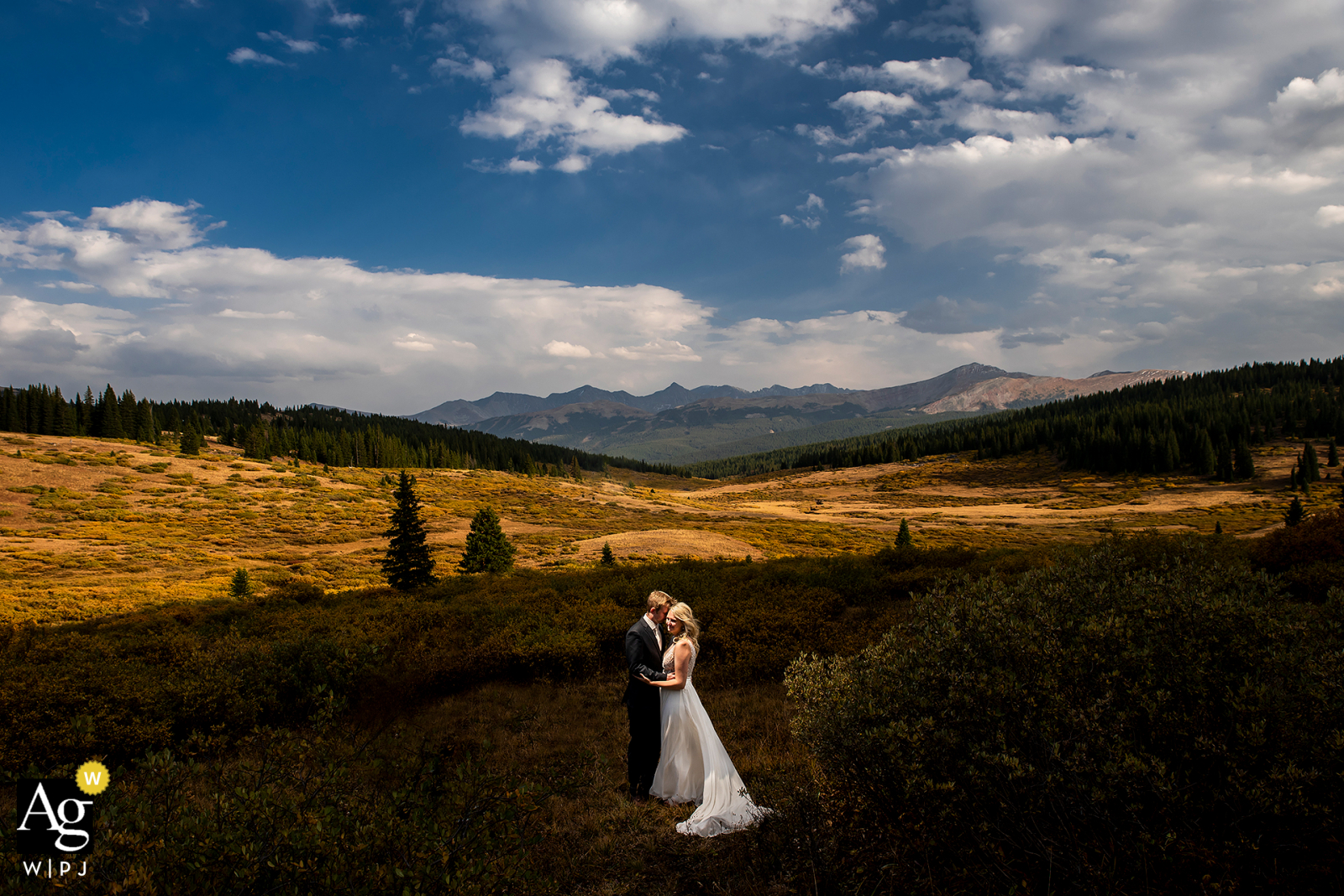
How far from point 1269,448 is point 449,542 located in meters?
131

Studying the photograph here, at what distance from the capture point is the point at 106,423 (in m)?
94.4

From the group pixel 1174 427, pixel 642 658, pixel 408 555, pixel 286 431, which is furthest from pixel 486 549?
pixel 1174 427

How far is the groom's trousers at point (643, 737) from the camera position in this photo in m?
6.96

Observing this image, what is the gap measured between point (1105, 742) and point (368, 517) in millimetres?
67695

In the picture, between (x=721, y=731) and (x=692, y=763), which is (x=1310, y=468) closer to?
(x=721, y=731)

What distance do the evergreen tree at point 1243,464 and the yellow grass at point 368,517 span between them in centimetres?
172

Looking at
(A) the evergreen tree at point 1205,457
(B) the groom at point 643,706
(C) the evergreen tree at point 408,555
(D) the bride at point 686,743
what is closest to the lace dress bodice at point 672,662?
(D) the bride at point 686,743

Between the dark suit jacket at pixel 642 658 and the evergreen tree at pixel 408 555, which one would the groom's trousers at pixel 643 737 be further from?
the evergreen tree at pixel 408 555

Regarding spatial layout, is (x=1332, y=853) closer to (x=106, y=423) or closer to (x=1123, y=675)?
(x=1123, y=675)

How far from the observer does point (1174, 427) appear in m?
109

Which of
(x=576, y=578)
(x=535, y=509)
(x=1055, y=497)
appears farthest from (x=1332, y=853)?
(x=1055, y=497)

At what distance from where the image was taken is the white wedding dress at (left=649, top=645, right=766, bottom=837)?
20.7 ft

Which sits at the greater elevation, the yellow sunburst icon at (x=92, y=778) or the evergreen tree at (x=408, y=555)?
the yellow sunburst icon at (x=92, y=778)

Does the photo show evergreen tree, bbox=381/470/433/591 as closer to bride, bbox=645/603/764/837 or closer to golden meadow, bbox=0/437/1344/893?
golden meadow, bbox=0/437/1344/893
